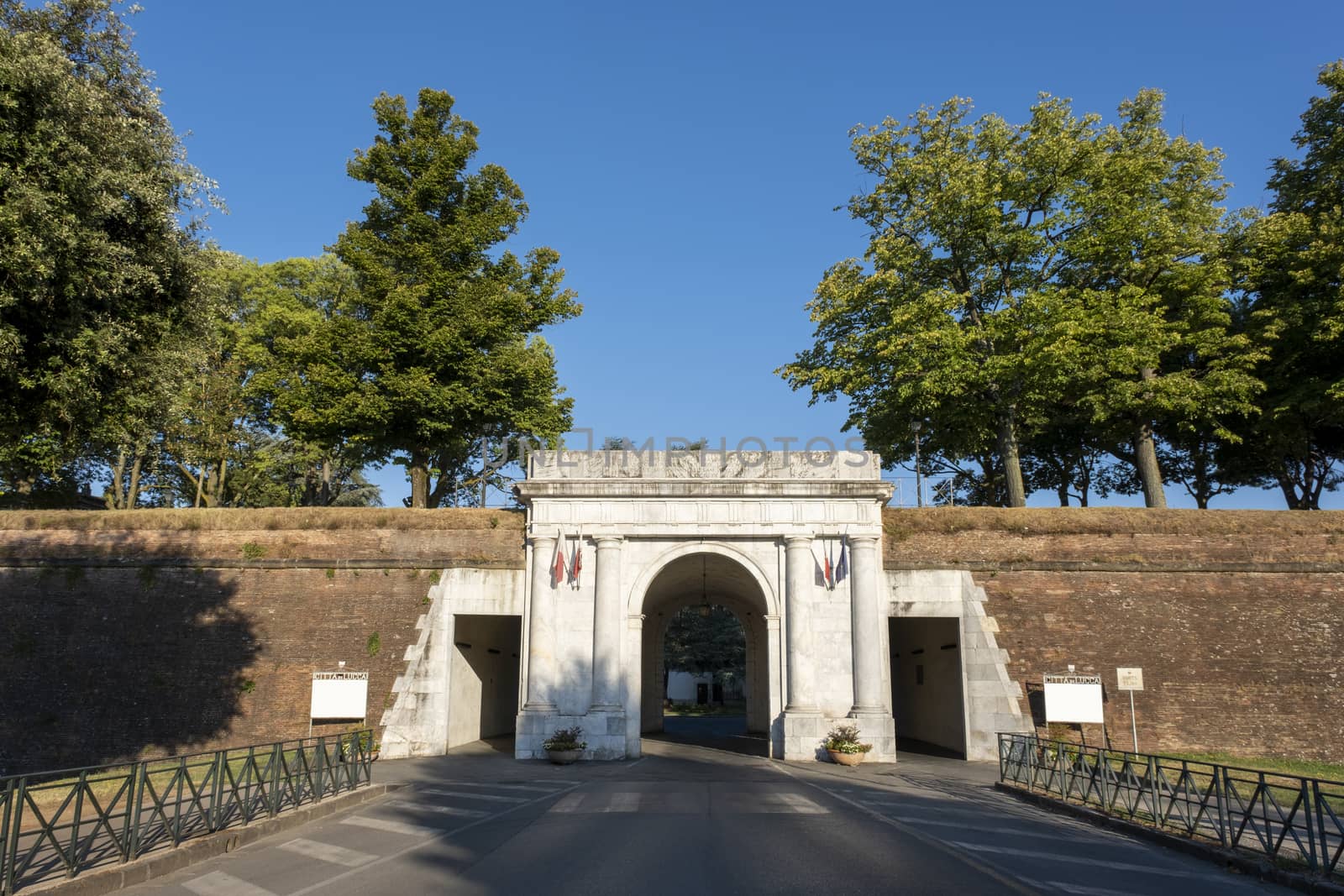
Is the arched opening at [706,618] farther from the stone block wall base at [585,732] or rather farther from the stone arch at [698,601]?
the stone block wall base at [585,732]

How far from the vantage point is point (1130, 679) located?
21.7m

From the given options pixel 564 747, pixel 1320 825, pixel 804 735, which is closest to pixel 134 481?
pixel 564 747

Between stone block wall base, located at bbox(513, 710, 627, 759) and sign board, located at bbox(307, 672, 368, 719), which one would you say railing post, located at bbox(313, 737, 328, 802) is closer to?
sign board, located at bbox(307, 672, 368, 719)

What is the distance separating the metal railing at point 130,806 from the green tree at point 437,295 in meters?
18.6

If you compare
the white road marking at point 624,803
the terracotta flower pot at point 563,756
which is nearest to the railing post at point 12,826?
the white road marking at point 624,803

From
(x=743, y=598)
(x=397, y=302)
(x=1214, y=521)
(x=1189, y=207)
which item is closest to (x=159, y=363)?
(x=397, y=302)

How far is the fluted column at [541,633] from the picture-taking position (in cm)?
2397

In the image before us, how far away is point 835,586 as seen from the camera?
24.7 metres

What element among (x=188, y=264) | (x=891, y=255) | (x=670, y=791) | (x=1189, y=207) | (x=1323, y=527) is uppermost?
(x=1189, y=207)

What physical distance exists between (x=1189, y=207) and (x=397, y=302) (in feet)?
96.8

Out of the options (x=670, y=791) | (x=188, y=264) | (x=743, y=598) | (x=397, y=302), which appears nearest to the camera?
(x=188, y=264)

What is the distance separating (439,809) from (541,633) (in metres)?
9.33

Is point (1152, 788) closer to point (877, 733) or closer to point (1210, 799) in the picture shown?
point (1210, 799)

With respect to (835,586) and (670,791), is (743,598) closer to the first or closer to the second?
(835,586)
